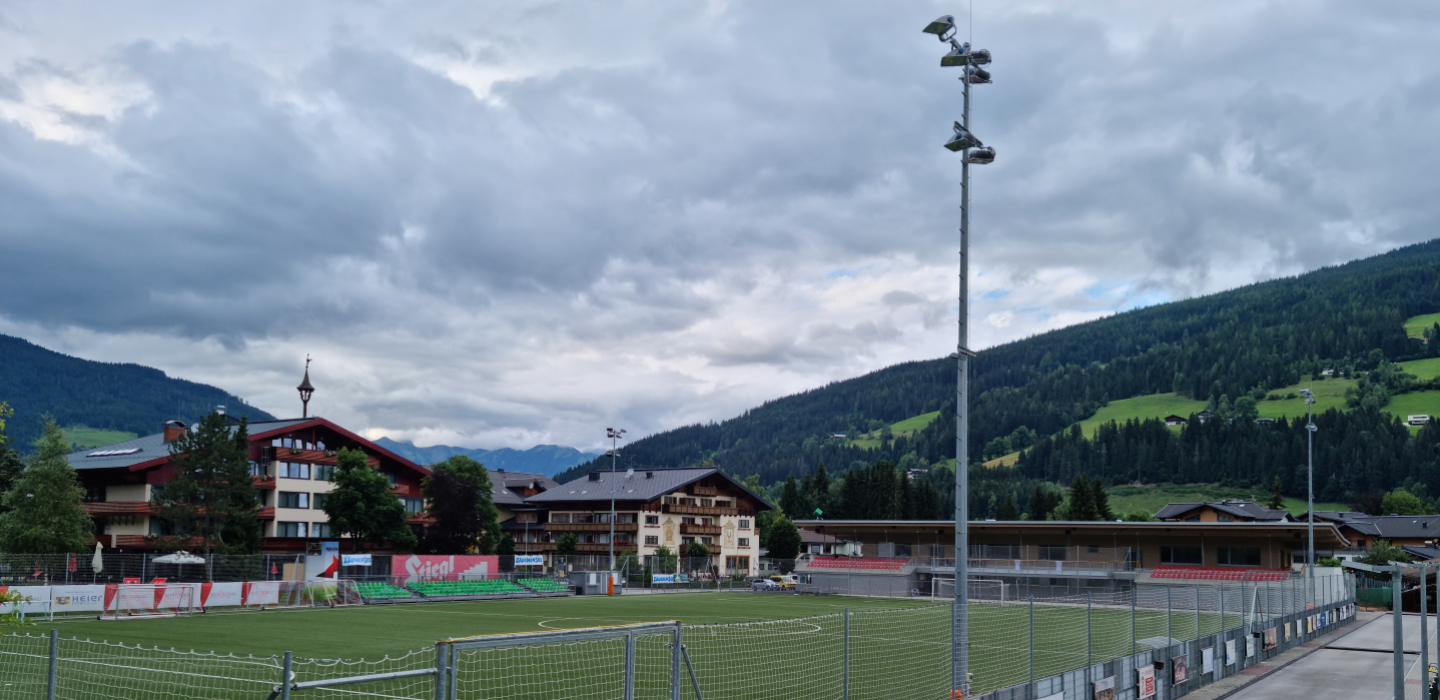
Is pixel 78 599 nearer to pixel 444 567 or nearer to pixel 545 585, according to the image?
pixel 444 567

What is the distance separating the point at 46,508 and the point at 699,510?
58945 mm

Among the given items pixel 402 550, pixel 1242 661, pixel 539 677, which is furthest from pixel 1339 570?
pixel 402 550

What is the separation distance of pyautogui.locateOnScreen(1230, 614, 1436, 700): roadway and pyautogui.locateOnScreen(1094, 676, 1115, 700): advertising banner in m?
7.24

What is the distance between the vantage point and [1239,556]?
71188 mm

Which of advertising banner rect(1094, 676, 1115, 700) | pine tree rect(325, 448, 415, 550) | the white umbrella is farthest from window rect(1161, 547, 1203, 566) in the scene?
the white umbrella

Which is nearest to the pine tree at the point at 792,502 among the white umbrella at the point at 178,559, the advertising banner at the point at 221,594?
the white umbrella at the point at 178,559

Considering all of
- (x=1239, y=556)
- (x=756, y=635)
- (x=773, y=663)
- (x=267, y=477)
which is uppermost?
(x=267, y=477)

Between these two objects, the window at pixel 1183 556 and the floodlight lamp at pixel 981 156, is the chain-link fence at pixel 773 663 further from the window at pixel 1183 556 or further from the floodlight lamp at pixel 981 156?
the window at pixel 1183 556

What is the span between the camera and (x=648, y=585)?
8519 cm

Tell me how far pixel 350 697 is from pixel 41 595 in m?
31.1

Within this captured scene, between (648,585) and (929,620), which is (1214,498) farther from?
(929,620)

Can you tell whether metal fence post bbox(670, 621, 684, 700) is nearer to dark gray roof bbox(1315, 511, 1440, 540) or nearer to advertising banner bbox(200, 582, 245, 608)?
advertising banner bbox(200, 582, 245, 608)

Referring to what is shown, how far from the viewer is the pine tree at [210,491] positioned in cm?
6519

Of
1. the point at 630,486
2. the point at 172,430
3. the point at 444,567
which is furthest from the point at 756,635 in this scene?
the point at 630,486
